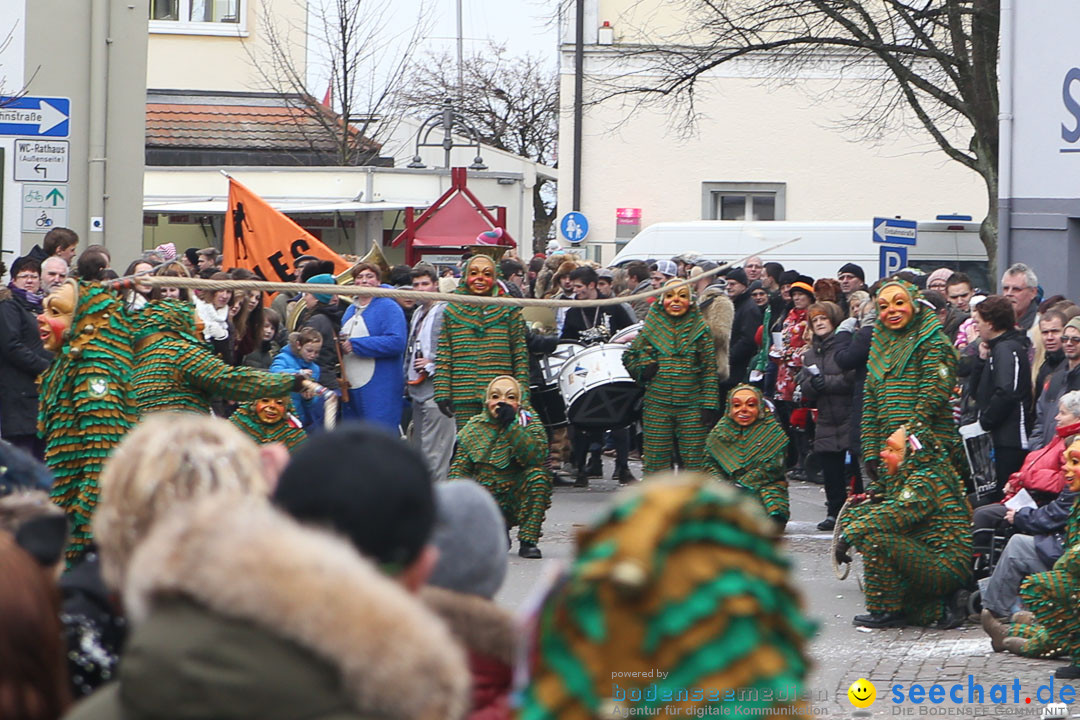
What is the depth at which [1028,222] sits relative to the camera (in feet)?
45.1

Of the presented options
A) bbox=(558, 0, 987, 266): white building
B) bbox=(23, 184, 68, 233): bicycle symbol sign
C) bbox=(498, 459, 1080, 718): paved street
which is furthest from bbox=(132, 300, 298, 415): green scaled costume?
bbox=(558, 0, 987, 266): white building

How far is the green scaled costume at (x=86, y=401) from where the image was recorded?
628 centimetres

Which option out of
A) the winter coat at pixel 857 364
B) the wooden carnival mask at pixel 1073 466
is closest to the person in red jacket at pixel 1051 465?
the wooden carnival mask at pixel 1073 466

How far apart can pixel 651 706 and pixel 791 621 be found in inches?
7.5

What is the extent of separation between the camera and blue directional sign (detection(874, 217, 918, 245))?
14727 millimetres

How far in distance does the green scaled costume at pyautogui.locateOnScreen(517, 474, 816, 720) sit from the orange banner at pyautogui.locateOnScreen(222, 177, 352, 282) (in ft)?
38.8

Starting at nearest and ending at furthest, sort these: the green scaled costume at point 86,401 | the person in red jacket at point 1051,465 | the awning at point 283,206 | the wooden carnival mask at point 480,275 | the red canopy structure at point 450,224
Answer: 1. the green scaled costume at point 86,401
2. the person in red jacket at point 1051,465
3. the wooden carnival mask at point 480,275
4. the red canopy structure at point 450,224
5. the awning at point 283,206

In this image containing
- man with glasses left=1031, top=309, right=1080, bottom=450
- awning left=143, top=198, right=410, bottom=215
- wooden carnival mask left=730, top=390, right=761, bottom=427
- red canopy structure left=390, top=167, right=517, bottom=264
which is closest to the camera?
man with glasses left=1031, top=309, right=1080, bottom=450

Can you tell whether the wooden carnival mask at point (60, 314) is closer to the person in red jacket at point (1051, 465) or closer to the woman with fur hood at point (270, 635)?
the person in red jacket at point (1051, 465)

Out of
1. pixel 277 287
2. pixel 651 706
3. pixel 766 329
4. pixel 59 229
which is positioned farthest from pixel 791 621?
pixel 766 329

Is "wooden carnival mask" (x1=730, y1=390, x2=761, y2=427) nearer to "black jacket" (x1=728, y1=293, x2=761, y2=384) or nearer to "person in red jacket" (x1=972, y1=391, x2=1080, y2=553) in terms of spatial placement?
"person in red jacket" (x1=972, y1=391, x2=1080, y2=553)

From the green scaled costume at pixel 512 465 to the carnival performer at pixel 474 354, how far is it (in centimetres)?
75

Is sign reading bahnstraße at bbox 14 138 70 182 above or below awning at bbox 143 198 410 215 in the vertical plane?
below

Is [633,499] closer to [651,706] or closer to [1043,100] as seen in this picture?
[651,706]
